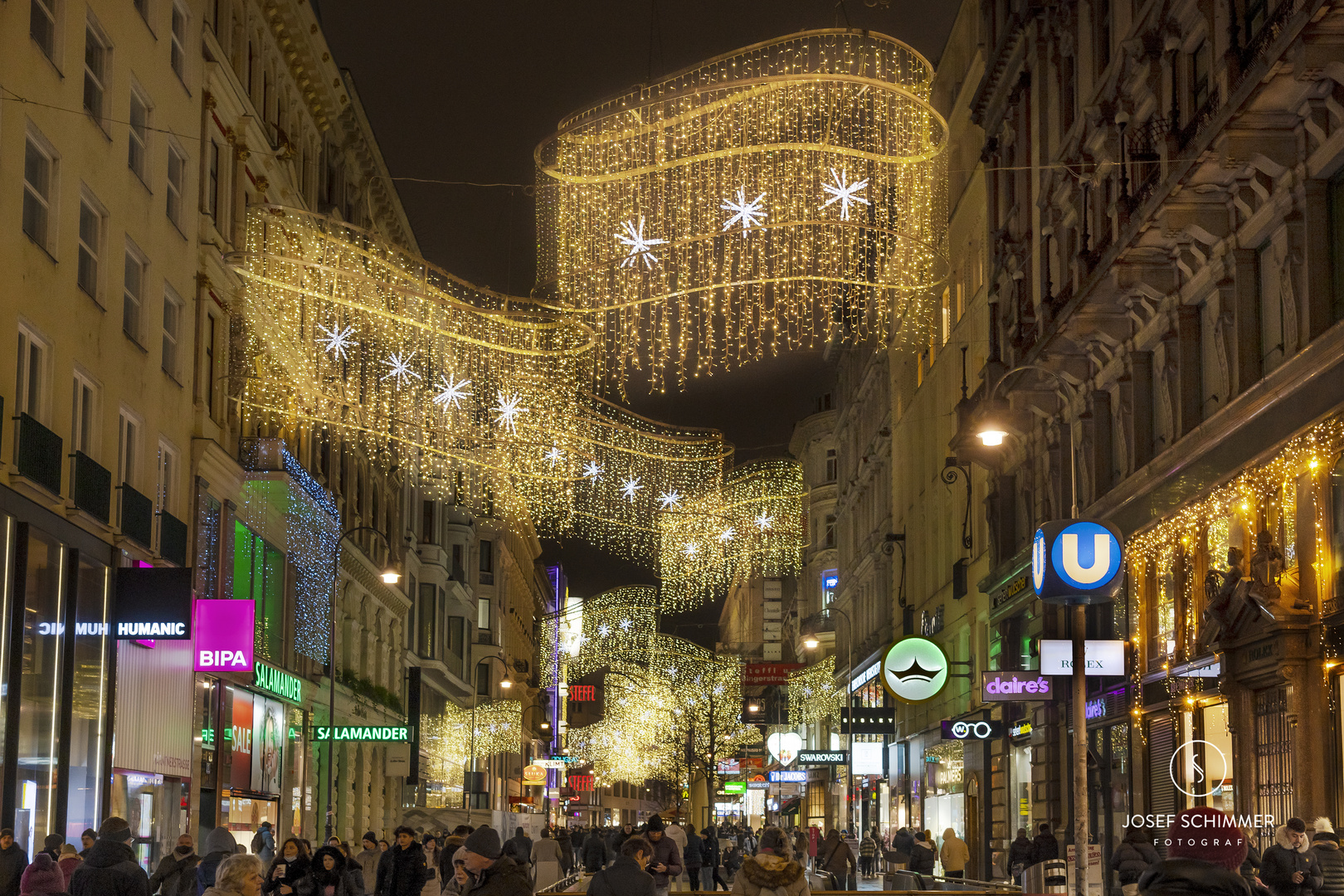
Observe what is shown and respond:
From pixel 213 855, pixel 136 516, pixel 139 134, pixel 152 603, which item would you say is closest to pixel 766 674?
pixel 136 516

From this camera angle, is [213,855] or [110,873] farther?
[213,855]

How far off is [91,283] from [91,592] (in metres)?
4.76

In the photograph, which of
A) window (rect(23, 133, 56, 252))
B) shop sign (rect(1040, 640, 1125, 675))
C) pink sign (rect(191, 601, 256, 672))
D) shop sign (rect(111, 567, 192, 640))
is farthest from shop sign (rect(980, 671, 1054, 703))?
window (rect(23, 133, 56, 252))

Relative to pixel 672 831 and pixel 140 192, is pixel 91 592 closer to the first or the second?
pixel 140 192

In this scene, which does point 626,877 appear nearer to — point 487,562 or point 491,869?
point 491,869

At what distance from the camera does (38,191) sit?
78.5 ft

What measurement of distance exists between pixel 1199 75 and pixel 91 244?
16905 millimetres

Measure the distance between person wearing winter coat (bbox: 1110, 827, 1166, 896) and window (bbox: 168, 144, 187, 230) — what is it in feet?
67.2

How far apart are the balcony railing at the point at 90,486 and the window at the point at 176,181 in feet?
21.5

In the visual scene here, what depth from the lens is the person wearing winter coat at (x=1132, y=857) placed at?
698 inches

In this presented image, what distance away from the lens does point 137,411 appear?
2880 centimetres

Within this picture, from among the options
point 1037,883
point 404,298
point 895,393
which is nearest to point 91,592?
point 404,298

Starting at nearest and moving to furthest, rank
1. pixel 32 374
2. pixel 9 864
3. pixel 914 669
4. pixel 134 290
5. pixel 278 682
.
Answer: pixel 9 864, pixel 914 669, pixel 32 374, pixel 134 290, pixel 278 682

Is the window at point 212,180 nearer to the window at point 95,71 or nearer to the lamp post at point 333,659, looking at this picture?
the window at point 95,71
